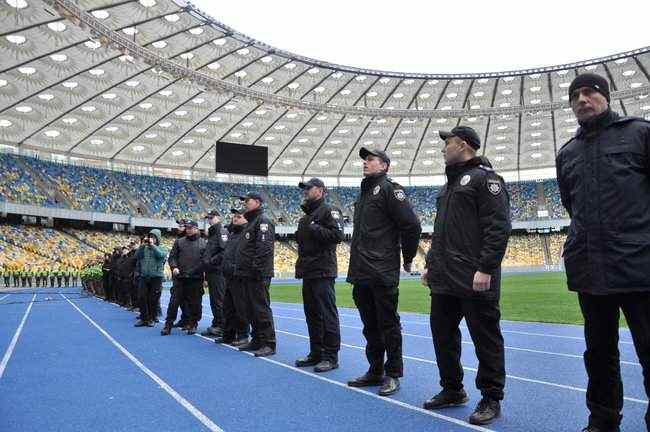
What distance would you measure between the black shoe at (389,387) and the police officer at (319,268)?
1155 millimetres

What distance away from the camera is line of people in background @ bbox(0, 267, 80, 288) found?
31906 mm

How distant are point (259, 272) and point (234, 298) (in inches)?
44.3

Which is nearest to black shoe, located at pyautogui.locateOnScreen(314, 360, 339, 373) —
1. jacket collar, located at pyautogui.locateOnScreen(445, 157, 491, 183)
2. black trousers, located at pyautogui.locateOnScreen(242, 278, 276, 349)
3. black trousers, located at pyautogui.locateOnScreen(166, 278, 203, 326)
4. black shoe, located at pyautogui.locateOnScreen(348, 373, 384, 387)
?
black shoe, located at pyautogui.locateOnScreen(348, 373, 384, 387)

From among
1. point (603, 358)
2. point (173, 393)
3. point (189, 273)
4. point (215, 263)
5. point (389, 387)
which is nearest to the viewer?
point (603, 358)

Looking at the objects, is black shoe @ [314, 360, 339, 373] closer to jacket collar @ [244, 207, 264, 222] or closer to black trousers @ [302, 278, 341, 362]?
black trousers @ [302, 278, 341, 362]

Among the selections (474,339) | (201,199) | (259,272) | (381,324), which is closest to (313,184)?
(259,272)

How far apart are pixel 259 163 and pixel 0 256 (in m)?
17.9

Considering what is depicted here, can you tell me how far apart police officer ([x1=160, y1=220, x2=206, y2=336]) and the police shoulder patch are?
6.59m

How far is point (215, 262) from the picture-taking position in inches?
362

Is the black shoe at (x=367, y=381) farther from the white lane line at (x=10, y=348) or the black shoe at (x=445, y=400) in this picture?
the white lane line at (x=10, y=348)

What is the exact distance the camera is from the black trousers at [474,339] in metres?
3.90

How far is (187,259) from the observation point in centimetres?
989

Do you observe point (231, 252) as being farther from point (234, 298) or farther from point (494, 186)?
point (494, 186)

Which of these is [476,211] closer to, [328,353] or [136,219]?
[328,353]
